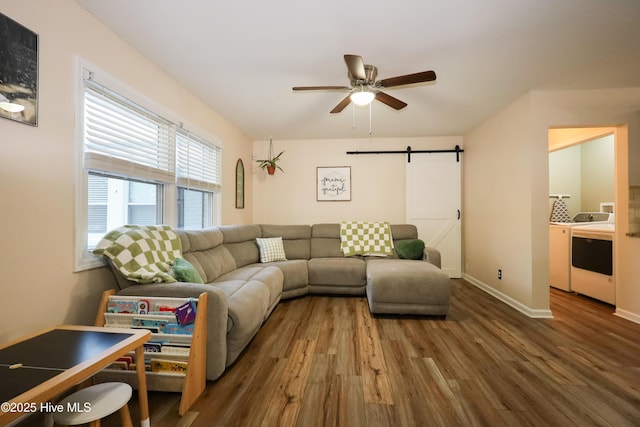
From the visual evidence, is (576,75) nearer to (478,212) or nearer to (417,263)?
(478,212)

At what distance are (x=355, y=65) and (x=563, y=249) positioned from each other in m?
4.15

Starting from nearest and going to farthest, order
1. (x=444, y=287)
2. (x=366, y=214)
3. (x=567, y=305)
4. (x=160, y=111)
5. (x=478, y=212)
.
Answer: (x=160, y=111)
(x=444, y=287)
(x=567, y=305)
(x=478, y=212)
(x=366, y=214)

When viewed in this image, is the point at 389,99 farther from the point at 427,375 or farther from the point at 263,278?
the point at 427,375

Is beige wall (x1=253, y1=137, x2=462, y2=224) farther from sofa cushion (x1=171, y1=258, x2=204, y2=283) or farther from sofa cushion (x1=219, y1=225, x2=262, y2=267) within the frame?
sofa cushion (x1=171, y1=258, x2=204, y2=283)

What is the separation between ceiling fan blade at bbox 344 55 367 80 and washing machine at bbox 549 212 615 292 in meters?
3.89

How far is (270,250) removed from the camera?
3680 millimetres

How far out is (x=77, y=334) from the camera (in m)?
1.22

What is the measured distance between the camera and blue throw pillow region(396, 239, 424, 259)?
12.0 ft

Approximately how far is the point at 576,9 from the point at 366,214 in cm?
338

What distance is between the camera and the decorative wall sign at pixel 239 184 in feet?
13.5

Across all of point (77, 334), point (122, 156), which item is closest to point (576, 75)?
point (122, 156)

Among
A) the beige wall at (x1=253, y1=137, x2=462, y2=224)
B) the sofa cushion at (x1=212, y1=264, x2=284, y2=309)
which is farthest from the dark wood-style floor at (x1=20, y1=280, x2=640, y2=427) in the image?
the beige wall at (x1=253, y1=137, x2=462, y2=224)

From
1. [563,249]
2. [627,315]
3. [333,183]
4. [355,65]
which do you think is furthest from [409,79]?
[563,249]

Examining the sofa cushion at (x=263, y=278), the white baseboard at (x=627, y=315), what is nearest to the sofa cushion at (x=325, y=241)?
the sofa cushion at (x=263, y=278)
